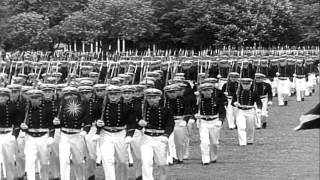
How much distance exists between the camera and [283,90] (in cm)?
3581

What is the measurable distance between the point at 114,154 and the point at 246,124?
827cm

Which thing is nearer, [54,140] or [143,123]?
[143,123]

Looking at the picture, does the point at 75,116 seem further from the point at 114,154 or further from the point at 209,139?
the point at 209,139

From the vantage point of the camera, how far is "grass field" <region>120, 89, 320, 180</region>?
1712 centimetres

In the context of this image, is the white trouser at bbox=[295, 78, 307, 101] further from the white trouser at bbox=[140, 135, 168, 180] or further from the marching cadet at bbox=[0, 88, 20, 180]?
the white trouser at bbox=[140, 135, 168, 180]

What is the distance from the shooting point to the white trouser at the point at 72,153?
15945 mm

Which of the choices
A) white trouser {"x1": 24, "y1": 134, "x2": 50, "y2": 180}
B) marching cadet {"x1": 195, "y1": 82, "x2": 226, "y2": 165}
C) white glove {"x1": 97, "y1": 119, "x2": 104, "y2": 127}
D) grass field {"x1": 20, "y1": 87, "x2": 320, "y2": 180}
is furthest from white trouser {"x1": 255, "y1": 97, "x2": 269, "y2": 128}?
white glove {"x1": 97, "y1": 119, "x2": 104, "y2": 127}

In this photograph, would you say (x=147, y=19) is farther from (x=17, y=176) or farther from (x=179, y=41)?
(x=17, y=176)

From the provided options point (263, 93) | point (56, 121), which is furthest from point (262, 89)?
point (56, 121)

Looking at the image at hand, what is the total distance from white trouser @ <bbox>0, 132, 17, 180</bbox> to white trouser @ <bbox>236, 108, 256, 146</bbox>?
791 cm

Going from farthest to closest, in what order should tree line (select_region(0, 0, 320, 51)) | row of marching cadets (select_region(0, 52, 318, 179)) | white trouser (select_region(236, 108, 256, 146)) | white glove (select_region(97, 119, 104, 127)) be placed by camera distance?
1. tree line (select_region(0, 0, 320, 51))
2. white trouser (select_region(236, 108, 256, 146))
3. row of marching cadets (select_region(0, 52, 318, 179))
4. white glove (select_region(97, 119, 104, 127))

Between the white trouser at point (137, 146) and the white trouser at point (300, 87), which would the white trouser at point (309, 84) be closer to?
the white trouser at point (300, 87)

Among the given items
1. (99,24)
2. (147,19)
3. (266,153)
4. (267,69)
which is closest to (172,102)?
(266,153)

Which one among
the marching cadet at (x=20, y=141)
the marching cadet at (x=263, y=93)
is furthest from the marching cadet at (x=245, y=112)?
the marching cadet at (x=20, y=141)
